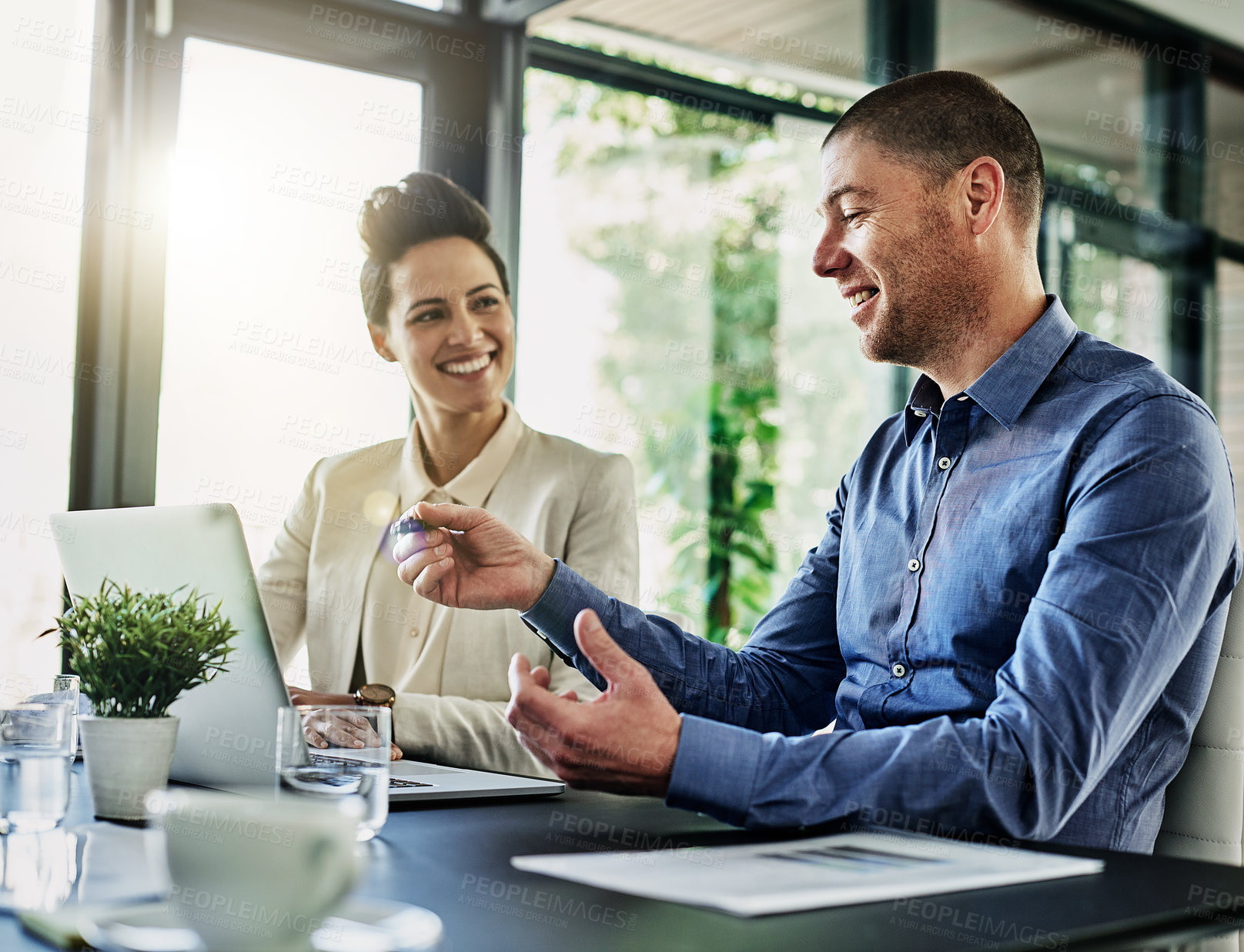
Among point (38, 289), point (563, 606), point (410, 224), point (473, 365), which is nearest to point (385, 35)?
point (410, 224)

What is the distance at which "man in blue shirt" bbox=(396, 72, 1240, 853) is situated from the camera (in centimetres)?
107

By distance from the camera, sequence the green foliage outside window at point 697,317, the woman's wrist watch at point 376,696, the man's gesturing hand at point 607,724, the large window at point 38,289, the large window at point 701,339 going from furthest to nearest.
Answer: the green foliage outside window at point 697,317 → the large window at point 701,339 → the large window at point 38,289 → the woman's wrist watch at point 376,696 → the man's gesturing hand at point 607,724

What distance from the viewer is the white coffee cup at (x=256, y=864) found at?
0.59 m

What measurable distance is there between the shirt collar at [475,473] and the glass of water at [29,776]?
137 cm

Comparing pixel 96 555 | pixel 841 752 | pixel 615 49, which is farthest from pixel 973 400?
pixel 615 49

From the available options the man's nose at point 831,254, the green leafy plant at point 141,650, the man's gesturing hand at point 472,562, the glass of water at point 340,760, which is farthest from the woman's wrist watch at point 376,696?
the man's nose at point 831,254

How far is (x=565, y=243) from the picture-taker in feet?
15.4

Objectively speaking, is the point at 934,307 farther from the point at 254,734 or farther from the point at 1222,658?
the point at 254,734

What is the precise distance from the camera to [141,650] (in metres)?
1.11

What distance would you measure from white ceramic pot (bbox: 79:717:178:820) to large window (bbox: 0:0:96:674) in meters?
1.54

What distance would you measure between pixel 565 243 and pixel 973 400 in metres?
3.35

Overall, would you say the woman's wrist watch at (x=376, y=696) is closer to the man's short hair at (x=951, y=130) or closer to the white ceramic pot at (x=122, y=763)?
the white ceramic pot at (x=122, y=763)

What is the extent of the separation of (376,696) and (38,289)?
1403 mm

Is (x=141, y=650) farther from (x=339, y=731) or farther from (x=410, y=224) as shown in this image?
(x=410, y=224)
